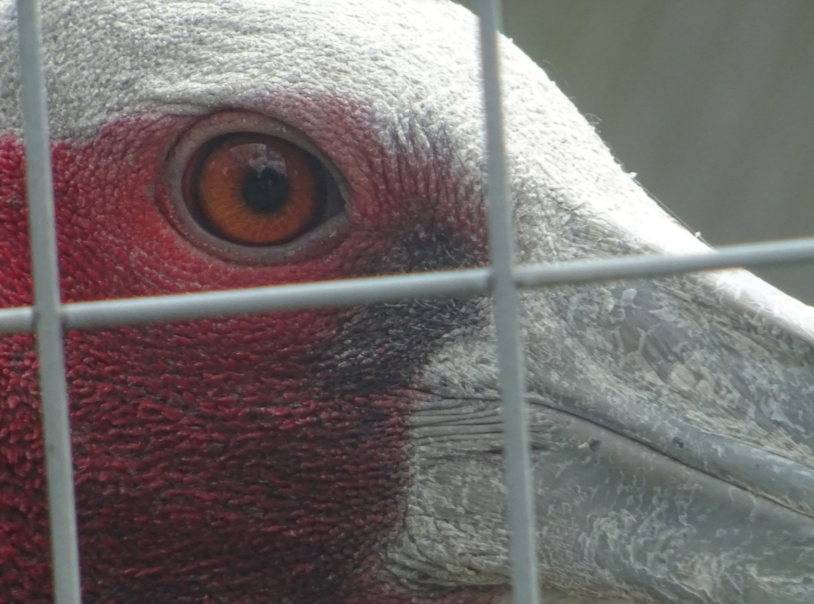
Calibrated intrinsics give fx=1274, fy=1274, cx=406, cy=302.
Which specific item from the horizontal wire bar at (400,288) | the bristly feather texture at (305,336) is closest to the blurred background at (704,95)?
the bristly feather texture at (305,336)

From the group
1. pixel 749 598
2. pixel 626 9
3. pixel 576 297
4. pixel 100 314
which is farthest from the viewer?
pixel 626 9

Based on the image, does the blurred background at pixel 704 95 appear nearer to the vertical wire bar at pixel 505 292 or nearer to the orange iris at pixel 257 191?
the orange iris at pixel 257 191

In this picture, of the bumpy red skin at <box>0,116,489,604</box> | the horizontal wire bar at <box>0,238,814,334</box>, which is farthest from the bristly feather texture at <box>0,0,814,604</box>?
the horizontal wire bar at <box>0,238,814,334</box>

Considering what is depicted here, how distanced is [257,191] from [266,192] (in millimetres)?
13

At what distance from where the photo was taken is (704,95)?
13.2 feet

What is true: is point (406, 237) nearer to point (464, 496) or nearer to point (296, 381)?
point (296, 381)

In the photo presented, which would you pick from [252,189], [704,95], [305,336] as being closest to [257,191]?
[252,189]

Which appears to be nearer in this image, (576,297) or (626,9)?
(576,297)

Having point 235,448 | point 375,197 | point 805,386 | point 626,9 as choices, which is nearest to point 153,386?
point 235,448

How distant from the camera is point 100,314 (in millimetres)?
917

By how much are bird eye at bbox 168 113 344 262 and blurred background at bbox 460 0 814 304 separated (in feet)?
7.60

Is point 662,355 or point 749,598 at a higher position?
point 662,355

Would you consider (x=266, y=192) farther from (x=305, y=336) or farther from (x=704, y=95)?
(x=704, y=95)

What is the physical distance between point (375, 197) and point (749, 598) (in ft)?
2.14
